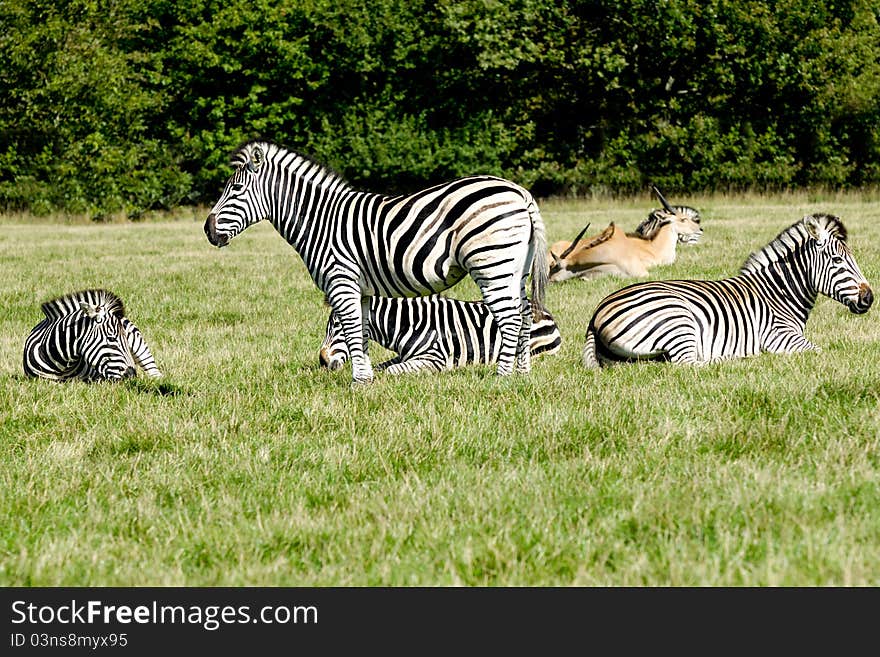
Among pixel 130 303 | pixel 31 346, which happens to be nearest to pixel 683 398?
pixel 31 346

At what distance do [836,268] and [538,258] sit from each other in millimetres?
2655

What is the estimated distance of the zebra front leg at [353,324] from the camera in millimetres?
8578

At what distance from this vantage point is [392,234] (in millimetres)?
8477

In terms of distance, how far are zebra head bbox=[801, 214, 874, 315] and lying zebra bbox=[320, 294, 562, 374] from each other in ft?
7.96

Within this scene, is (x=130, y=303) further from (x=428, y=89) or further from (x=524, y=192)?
(x=428, y=89)

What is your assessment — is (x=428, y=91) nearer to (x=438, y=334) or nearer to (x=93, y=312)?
(x=438, y=334)

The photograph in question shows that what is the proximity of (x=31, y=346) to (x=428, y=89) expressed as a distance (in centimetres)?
2624

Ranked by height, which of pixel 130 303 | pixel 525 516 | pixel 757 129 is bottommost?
pixel 525 516

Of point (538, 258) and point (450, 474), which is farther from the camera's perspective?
point (538, 258)

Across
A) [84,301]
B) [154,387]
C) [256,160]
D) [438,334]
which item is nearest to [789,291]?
[438,334]

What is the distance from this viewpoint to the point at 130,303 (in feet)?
47.0

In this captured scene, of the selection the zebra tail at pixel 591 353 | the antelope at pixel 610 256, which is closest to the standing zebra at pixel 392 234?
the zebra tail at pixel 591 353

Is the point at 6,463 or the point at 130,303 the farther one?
the point at 130,303
